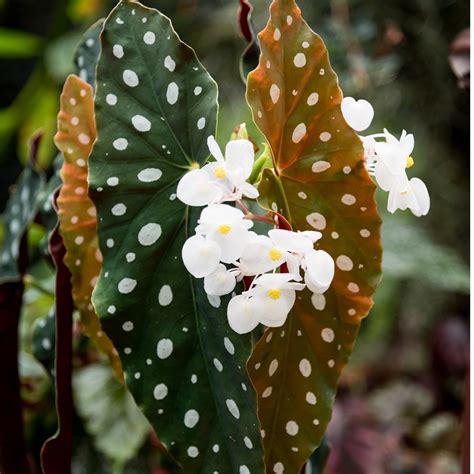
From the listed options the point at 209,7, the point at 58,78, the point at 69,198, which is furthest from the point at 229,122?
the point at 69,198

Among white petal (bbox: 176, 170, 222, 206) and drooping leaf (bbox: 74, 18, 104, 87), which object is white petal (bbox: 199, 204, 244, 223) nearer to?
white petal (bbox: 176, 170, 222, 206)

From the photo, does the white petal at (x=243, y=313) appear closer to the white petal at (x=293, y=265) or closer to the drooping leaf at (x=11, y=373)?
the white petal at (x=293, y=265)

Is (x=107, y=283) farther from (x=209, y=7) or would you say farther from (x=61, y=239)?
(x=209, y=7)

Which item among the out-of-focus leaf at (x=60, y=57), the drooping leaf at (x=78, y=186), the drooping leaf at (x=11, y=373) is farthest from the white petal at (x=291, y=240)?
the out-of-focus leaf at (x=60, y=57)

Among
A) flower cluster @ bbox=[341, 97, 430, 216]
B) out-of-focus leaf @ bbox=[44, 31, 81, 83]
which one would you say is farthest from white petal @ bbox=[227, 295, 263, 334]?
out-of-focus leaf @ bbox=[44, 31, 81, 83]

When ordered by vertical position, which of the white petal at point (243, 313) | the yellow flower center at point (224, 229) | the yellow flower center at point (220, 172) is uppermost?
the yellow flower center at point (220, 172)

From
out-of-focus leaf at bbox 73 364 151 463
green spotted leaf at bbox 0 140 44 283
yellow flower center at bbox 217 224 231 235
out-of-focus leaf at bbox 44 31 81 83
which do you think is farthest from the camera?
out-of-focus leaf at bbox 44 31 81 83
